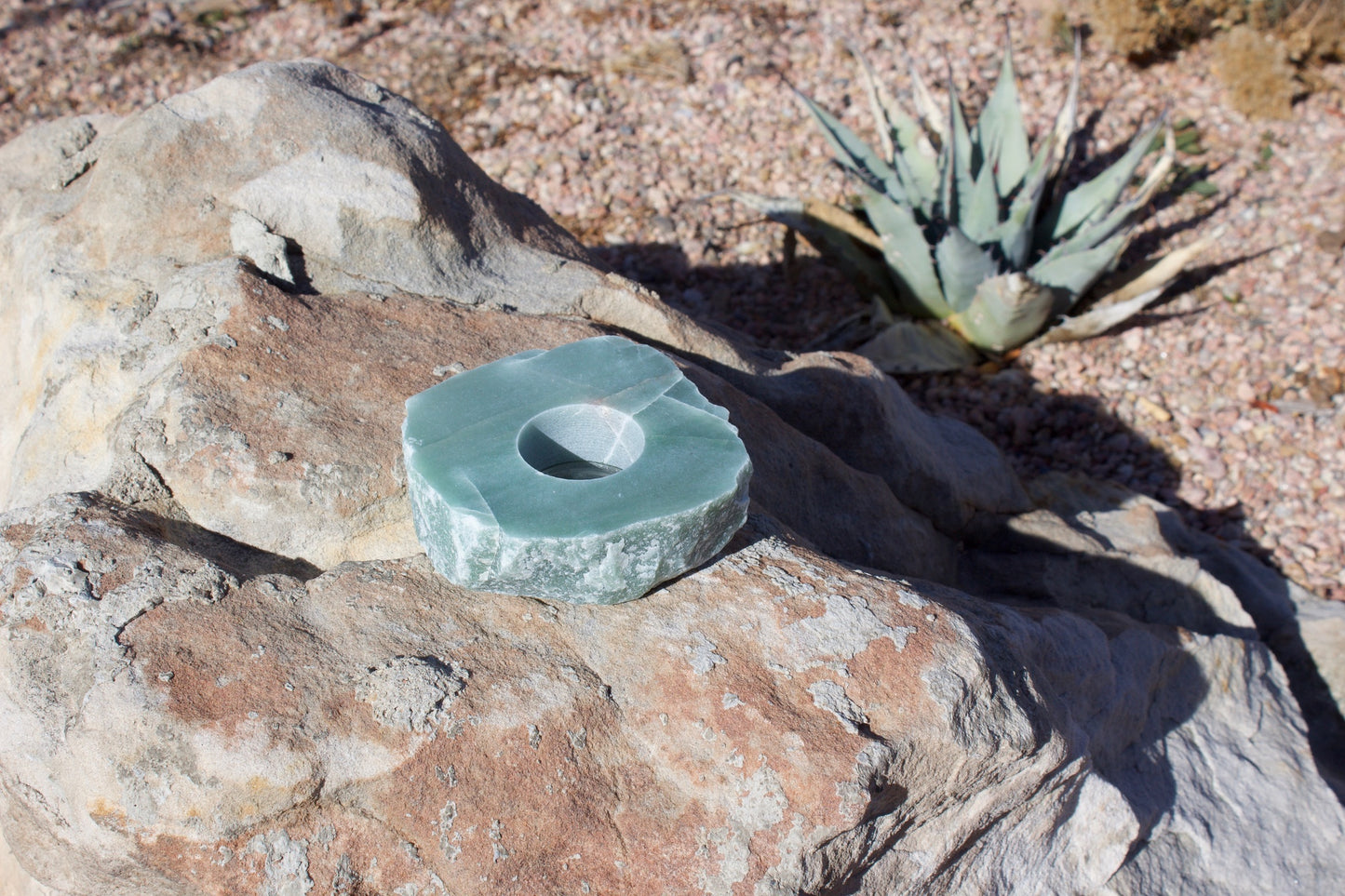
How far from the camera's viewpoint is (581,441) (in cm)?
200

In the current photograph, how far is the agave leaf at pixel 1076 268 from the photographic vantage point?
3.89m

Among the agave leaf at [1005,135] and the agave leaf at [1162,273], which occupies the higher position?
the agave leaf at [1005,135]

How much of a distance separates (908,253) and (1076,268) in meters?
0.62

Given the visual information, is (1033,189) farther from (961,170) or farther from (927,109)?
(927,109)

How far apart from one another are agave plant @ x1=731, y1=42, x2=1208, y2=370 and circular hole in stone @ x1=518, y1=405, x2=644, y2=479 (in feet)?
7.28

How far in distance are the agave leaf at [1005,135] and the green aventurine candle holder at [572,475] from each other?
2.77m

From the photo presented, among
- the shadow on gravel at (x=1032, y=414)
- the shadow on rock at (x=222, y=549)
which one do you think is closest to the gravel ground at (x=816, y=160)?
the shadow on gravel at (x=1032, y=414)

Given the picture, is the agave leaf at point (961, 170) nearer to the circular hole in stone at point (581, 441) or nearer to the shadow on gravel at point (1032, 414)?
the shadow on gravel at point (1032, 414)

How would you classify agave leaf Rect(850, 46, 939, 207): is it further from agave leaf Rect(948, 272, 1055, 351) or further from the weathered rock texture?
the weathered rock texture

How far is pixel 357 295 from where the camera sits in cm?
245

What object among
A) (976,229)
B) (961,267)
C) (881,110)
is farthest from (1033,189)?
(881,110)

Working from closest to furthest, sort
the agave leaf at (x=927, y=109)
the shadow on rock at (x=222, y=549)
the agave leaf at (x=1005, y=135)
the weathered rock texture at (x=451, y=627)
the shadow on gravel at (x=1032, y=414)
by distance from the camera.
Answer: the weathered rock texture at (x=451, y=627), the shadow on rock at (x=222, y=549), the shadow on gravel at (x=1032, y=414), the agave leaf at (x=1005, y=135), the agave leaf at (x=927, y=109)

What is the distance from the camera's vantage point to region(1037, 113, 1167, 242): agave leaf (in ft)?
13.2

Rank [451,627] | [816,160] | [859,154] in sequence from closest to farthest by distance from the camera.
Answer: [451,627] < [859,154] < [816,160]
